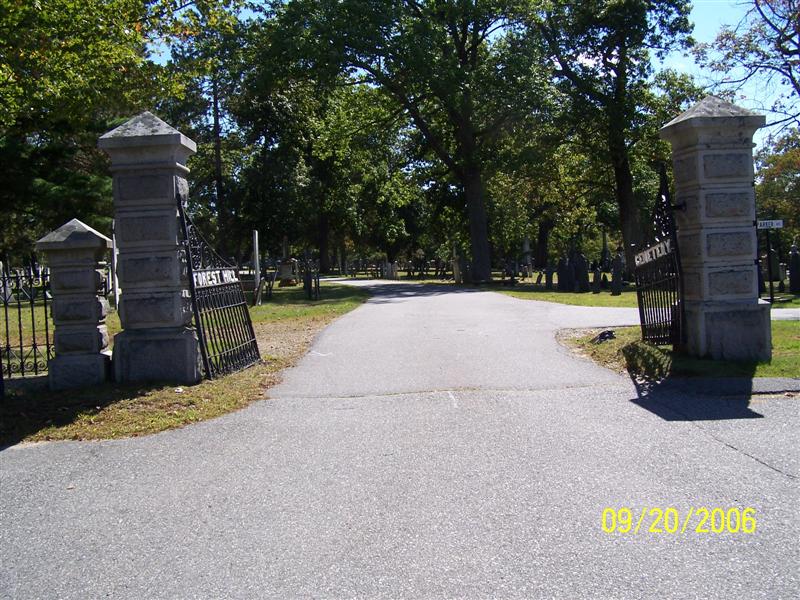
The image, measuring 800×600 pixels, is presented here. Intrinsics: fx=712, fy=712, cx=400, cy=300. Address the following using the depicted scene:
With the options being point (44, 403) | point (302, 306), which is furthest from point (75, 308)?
point (302, 306)

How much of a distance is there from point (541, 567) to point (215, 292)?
6.74m

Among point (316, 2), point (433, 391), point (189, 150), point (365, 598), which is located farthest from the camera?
point (316, 2)

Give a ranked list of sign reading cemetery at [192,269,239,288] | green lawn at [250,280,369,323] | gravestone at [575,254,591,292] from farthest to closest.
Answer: gravestone at [575,254,591,292] < green lawn at [250,280,369,323] < sign reading cemetery at [192,269,239,288]

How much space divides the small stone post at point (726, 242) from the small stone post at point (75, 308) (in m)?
7.39

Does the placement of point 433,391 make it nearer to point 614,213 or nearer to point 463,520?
point 463,520

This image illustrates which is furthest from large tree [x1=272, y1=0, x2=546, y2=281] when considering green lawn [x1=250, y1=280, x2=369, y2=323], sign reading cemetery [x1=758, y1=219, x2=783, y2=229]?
sign reading cemetery [x1=758, y1=219, x2=783, y2=229]

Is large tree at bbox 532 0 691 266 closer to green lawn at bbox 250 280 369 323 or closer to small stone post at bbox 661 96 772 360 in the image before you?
green lawn at bbox 250 280 369 323

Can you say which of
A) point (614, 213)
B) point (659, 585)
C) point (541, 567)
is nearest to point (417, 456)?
point (541, 567)

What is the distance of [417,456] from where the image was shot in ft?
19.0

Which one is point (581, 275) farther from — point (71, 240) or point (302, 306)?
point (71, 240)

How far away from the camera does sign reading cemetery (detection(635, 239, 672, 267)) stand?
9.33 metres

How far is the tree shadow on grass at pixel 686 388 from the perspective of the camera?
691cm

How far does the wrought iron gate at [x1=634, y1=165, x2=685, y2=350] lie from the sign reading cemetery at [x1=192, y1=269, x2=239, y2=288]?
5.91 metres
